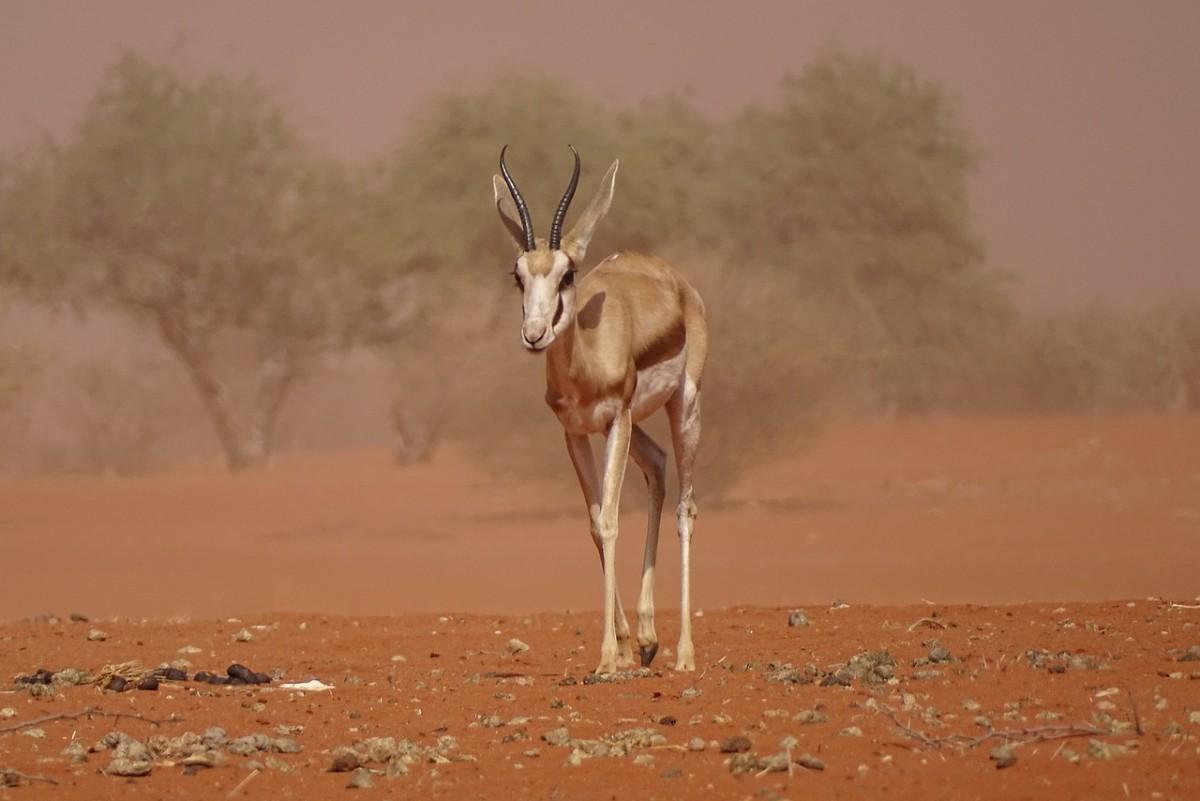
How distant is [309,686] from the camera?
33.7 ft

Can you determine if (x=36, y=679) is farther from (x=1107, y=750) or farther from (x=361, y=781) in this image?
(x=1107, y=750)

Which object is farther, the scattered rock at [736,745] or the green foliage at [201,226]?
the green foliage at [201,226]

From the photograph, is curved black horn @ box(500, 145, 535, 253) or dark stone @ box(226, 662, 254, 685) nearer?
curved black horn @ box(500, 145, 535, 253)

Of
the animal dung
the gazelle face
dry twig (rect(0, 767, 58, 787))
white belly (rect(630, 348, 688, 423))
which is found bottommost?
dry twig (rect(0, 767, 58, 787))

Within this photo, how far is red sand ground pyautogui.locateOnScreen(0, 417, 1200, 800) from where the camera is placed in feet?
24.6

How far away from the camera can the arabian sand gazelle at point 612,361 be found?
10.1 metres

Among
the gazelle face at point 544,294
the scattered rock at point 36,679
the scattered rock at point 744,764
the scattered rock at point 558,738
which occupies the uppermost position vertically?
the gazelle face at point 544,294

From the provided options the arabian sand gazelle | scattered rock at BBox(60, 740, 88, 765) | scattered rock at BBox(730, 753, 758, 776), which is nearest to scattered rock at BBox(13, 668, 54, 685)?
scattered rock at BBox(60, 740, 88, 765)

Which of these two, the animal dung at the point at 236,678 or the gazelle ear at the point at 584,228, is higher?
the gazelle ear at the point at 584,228

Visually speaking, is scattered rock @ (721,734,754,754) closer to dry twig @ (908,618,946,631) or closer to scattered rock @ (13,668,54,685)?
scattered rock @ (13,668,54,685)

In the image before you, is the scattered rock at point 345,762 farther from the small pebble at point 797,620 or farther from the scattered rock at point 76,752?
the small pebble at point 797,620

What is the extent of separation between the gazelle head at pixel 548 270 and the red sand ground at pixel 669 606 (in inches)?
71.8

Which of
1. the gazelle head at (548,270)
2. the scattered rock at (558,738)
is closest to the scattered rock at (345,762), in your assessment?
the scattered rock at (558,738)

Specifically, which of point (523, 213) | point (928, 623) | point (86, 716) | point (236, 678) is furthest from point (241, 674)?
point (928, 623)
